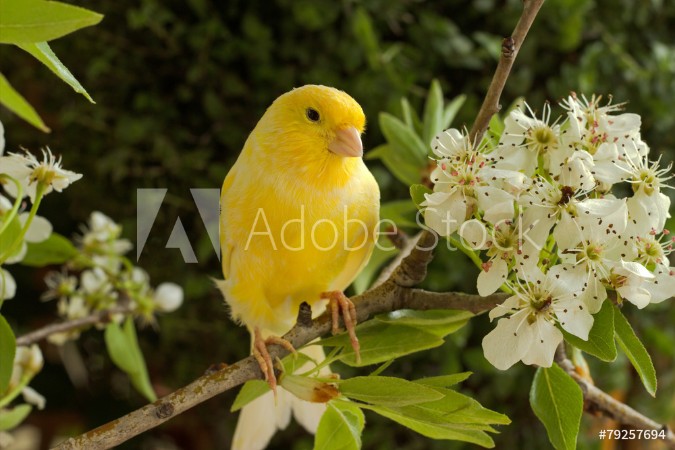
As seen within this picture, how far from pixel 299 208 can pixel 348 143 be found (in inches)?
2.5

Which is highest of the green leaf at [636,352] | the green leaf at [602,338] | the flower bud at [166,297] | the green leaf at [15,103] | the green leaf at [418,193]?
the green leaf at [15,103]

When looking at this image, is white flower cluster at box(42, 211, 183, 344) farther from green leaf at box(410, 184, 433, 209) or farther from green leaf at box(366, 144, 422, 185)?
green leaf at box(410, 184, 433, 209)

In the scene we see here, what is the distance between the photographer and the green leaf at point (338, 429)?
525 mm

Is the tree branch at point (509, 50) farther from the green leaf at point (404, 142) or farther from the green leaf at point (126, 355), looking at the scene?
the green leaf at point (126, 355)

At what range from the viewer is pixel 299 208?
22.3 inches

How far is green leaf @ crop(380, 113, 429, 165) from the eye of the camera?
0.79 meters

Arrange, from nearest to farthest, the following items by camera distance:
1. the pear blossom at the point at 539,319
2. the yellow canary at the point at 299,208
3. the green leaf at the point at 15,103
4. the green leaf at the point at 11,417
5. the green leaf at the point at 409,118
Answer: the green leaf at the point at 15,103 → the pear blossom at the point at 539,319 → the yellow canary at the point at 299,208 → the green leaf at the point at 11,417 → the green leaf at the point at 409,118

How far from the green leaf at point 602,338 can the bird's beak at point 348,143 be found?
0.63 ft

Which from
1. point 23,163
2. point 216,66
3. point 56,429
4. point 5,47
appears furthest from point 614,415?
point 56,429

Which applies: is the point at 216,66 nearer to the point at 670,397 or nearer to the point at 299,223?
the point at 299,223

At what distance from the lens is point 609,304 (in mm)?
466

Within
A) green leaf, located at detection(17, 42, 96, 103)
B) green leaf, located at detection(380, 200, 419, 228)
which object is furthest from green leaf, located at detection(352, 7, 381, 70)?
green leaf, located at detection(17, 42, 96, 103)

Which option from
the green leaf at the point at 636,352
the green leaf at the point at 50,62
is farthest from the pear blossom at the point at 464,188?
the green leaf at the point at 50,62

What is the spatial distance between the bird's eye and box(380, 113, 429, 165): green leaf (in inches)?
9.2
